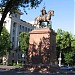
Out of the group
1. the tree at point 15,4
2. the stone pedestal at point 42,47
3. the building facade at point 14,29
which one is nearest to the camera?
the tree at point 15,4

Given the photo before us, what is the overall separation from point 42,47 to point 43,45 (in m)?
0.28

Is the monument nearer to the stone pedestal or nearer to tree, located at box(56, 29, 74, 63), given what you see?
the stone pedestal

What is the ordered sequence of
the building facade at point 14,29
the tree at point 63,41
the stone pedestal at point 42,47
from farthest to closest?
the building facade at point 14,29 → the tree at point 63,41 → the stone pedestal at point 42,47

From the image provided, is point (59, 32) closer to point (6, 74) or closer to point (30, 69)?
point (30, 69)

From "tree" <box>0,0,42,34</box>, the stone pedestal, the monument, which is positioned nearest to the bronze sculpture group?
the monument

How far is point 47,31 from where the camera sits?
34.8m

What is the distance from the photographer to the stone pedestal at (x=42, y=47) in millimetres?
34062

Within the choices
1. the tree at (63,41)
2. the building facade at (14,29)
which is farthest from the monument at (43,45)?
the building facade at (14,29)

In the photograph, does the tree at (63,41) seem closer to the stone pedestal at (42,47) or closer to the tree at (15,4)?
the stone pedestal at (42,47)

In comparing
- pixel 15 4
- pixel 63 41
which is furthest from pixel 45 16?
pixel 63 41

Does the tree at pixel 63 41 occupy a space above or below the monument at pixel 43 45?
above

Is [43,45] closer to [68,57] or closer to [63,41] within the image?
[63,41]

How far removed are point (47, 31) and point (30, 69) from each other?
5379 millimetres

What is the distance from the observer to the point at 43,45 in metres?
34.5
